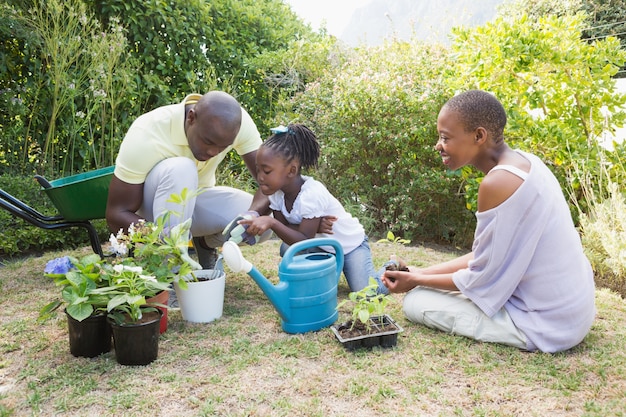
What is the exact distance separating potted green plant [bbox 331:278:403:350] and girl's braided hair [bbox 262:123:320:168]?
881 millimetres

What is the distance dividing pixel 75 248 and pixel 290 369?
10.3 feet

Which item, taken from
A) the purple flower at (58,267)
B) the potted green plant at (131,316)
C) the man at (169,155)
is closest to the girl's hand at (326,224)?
the man at (169,155)

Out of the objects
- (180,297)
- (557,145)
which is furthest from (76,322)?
(557,145)

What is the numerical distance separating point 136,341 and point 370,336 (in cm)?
101

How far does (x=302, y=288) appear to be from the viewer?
2395 millimetres

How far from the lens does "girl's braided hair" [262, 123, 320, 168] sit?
2.78m

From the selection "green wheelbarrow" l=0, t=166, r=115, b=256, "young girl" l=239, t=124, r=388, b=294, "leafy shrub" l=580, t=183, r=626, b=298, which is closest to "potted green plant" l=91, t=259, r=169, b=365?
"young girl" l=239, t=124, r=388, b=294

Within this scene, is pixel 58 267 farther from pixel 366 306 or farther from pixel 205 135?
pixel 366 306

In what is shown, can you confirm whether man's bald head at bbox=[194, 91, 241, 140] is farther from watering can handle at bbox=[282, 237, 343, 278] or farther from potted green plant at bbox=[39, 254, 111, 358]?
potted green plant at bbox=[39, 254, 111, 358]

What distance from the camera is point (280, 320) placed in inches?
104

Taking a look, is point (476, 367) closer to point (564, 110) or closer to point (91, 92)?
point (564, 110)

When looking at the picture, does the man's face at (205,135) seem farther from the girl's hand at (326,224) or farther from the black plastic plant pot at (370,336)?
the black plastic plant pot at (370,336)

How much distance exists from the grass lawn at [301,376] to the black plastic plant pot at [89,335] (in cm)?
4

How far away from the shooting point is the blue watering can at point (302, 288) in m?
2.37
